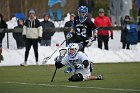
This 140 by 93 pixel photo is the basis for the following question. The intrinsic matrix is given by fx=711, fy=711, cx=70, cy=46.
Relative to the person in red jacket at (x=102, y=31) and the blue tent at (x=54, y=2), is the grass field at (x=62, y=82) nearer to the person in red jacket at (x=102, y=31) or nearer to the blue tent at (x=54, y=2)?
the person in red jacket at (x=102, y=31)

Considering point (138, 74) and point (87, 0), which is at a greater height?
point (87, 0)

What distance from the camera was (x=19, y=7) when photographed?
118 feet

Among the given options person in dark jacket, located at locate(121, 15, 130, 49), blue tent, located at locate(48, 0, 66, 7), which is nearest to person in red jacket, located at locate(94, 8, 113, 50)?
person in dark jacket, located at locate(121, 15, 130, 49)

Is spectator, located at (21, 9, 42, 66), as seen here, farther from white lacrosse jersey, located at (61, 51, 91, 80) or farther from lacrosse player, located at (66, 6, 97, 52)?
white lacrosse jersey, located at (61, 51, 91, 80)

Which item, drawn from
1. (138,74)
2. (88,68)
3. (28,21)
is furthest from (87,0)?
(88,68)

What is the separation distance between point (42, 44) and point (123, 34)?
153 inches

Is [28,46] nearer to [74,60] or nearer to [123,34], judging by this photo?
[123,34]

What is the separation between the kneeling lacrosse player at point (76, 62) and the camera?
19719 millimetres

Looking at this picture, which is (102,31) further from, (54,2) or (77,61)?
(77,61)

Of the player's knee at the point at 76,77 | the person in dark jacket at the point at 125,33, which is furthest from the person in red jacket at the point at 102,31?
the player's knee at the point at 76,77

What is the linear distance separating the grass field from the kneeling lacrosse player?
0.29 metres

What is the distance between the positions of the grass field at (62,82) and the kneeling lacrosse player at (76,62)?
0.96 feet

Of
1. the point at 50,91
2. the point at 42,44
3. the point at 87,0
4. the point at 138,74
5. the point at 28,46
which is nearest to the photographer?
the point at 50,91

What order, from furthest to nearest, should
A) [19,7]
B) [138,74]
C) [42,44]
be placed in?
[19,7] < [42,44] < [138,74]
